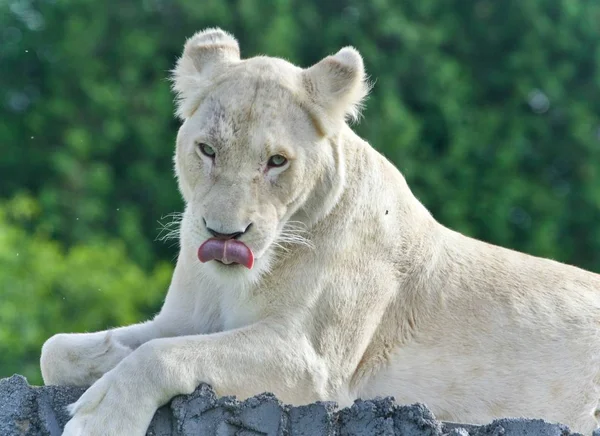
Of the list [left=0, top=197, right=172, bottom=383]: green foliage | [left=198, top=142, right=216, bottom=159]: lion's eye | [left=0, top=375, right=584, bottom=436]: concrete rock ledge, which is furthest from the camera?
[left=0, top=197, right=172, bottom=383]: green foliage

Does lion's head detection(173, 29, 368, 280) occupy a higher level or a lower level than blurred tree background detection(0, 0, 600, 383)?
lower

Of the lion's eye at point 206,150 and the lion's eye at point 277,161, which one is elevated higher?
the lion's eye at point 277,161

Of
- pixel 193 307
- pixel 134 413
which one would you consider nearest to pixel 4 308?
pixel 193 307

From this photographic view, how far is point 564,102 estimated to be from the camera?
21.1m

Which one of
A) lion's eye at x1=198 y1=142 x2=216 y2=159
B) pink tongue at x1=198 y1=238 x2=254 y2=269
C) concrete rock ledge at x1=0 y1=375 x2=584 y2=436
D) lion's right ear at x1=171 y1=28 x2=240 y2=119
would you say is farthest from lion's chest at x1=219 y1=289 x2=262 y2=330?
lion's right ear at x1=171 y1=28 x2=240 y2=119

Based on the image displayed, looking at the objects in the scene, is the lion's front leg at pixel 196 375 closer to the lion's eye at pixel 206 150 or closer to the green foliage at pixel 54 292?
the lion's eye at pixel 206 150

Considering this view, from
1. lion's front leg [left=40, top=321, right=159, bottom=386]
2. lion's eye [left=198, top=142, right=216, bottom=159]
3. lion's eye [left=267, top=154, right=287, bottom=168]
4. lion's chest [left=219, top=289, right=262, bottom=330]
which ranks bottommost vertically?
lion's front leg [left=40, top=321, right=159, bottom=386]

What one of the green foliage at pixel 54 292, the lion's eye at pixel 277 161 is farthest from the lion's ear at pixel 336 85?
the green foliage at pixel 54 292

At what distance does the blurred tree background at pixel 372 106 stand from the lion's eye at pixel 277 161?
12259mm

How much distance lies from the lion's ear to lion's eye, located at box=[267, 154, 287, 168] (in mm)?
379

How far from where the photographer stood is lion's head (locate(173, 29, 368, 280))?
17.6ft

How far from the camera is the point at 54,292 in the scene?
52.4 ft

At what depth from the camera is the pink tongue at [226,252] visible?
5.27 m

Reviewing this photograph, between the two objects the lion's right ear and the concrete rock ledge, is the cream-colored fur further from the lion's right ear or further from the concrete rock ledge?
the concrete rock ledge
